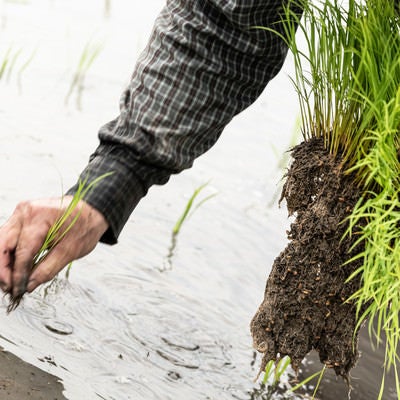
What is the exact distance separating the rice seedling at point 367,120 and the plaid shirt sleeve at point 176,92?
10 cm

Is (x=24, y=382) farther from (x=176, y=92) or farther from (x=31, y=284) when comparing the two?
(x=176, y=92)

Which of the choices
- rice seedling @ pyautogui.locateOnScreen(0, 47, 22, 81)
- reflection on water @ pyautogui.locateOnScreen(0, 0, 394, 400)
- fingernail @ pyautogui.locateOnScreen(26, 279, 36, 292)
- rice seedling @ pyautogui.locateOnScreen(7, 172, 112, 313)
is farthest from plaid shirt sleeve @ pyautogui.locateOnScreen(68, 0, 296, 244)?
rice seedling @ pyautogui.locateOnScreen(0, 47, 22, 81)

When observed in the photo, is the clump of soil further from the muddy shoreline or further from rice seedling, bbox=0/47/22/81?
rice seedling, bbox=0/47/22/81

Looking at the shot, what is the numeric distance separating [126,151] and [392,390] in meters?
1.50

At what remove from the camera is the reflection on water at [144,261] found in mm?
2539

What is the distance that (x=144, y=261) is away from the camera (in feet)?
11.1

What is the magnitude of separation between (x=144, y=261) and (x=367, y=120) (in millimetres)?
1741

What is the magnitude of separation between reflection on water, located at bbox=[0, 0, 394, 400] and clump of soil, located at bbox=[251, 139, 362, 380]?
1.86 ft

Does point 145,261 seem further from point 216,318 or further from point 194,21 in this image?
point 194,21

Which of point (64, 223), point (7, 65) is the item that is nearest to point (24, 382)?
point (64, 223)

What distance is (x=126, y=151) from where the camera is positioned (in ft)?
6.48

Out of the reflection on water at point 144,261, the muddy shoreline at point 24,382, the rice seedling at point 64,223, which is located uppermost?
the rice seedling at point 64,223

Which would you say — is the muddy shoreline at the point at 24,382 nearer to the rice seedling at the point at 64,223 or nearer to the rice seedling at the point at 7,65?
the rice seedling at the point at 64,223

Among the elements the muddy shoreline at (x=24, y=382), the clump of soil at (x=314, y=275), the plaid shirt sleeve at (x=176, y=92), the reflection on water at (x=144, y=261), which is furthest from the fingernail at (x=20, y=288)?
the clump of soil at (x=314, y=275)
